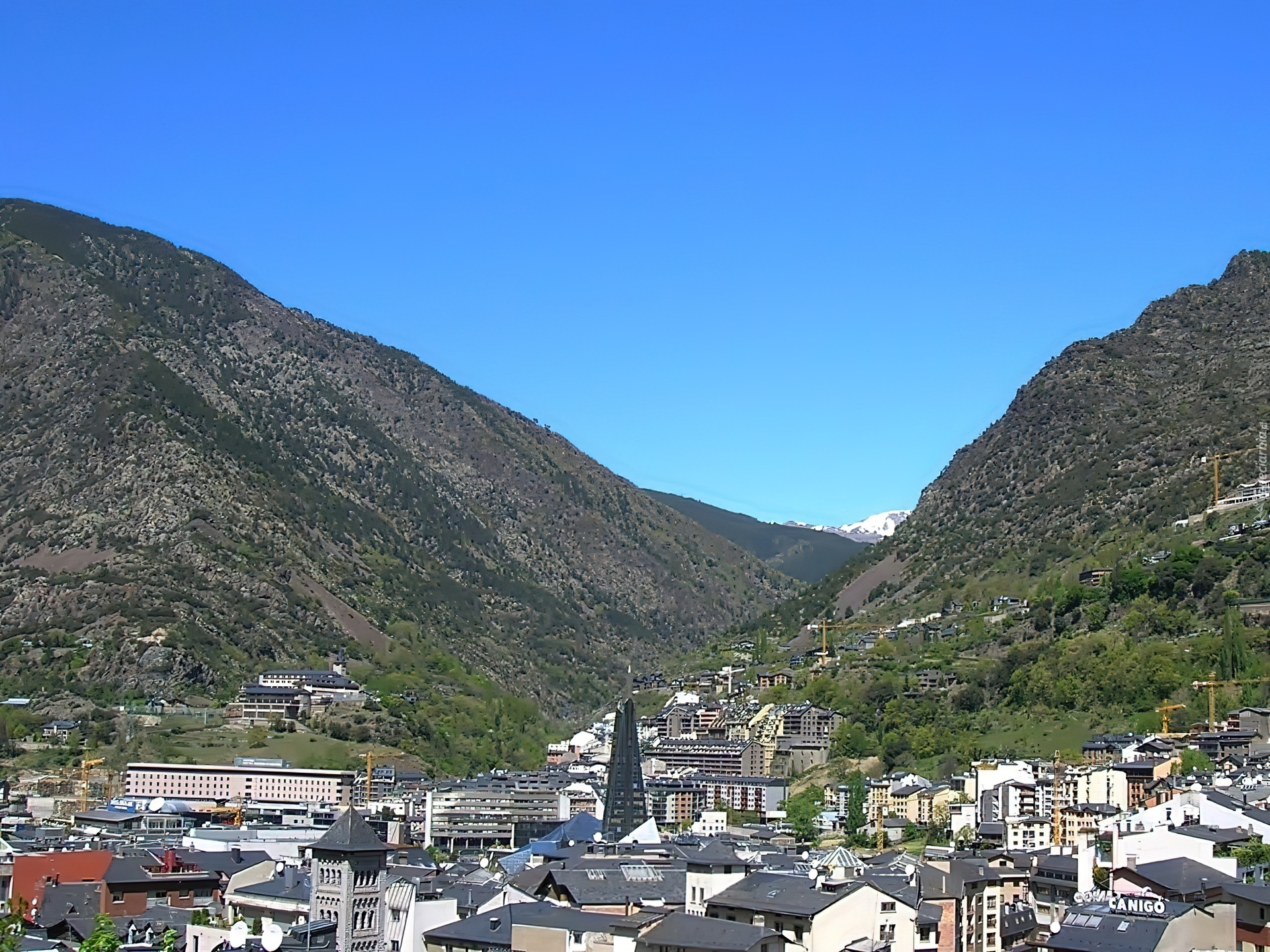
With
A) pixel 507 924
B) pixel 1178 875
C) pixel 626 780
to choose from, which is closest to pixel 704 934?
pixel 507 924

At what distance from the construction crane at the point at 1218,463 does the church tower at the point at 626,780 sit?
75540 mm

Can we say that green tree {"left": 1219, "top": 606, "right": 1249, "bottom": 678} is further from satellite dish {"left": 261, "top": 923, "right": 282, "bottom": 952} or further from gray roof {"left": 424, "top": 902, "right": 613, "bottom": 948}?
satellite dish {"left": 261, "top": 923, "right": 282, "bottom": 952}

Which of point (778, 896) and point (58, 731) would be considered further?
point (58, 731)

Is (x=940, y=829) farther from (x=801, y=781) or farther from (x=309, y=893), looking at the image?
(x=309, y=893)

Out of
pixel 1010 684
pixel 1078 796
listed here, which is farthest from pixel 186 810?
pixel 1010 684

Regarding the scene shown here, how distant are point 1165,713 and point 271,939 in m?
87.3

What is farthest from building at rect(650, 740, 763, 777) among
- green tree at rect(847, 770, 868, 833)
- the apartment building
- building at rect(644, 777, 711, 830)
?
the apartment building

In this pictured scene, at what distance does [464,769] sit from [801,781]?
38558 millimetres

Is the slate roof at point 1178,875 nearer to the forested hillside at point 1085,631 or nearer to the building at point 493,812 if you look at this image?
the building at point 493,812

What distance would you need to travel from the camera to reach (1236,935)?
2253 inches

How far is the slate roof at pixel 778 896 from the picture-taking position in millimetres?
55688

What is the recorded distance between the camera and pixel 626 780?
382 feet

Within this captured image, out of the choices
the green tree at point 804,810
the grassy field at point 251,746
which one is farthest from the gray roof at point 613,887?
the grassy field at point 251,746

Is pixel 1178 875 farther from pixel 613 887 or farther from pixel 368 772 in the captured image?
pixel 368 772
